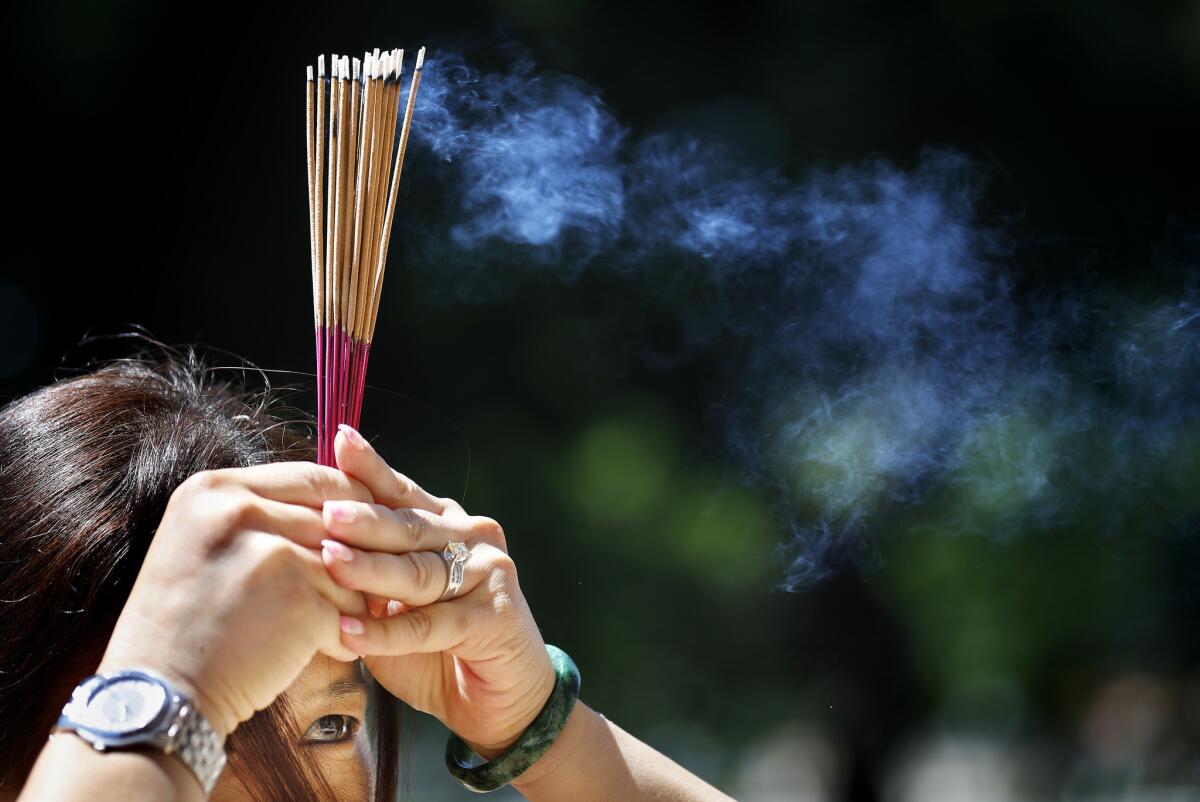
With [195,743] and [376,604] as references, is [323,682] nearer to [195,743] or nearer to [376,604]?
[376,604]

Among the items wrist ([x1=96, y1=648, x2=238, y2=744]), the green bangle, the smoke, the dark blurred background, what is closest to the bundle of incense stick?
wrist ([x1=96, y1=648, x2=238, y2=744])

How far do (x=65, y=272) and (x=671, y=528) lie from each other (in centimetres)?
168

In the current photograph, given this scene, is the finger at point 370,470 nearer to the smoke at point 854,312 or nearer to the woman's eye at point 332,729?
the woman's eye at point 332,729

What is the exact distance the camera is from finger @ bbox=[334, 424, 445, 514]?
0.98m

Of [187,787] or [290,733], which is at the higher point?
[187,787]

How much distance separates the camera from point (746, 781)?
337 centimetres

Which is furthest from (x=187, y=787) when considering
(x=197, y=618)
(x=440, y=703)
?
(x=440, y=703)

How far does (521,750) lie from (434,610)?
0.32 meters

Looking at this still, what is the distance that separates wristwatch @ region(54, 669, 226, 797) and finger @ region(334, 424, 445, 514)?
0.25 meters

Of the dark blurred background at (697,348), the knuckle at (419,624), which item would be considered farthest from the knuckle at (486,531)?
the dark blurred background at (697,348)

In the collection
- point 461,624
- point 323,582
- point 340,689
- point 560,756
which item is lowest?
point 560,756

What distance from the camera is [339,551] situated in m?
0.92

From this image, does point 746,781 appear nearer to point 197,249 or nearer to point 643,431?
point 643,431

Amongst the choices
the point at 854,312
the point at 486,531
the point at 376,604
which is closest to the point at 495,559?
the point at 486,531
